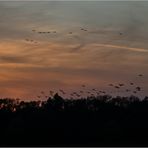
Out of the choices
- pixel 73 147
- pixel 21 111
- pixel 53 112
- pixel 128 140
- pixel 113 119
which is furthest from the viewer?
pixel 21 111

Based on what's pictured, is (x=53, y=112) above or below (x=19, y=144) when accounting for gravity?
above

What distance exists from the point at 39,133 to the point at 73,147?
44.5ft

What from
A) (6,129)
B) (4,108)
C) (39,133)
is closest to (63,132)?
(39,133)

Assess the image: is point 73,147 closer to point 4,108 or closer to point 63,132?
point 63,132

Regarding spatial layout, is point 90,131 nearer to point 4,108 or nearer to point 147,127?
point 147,127

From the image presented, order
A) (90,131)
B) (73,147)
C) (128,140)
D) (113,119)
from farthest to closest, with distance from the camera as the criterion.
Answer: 1. (113,119)
2. (90,131)
3. (128,140)
4. (73,147)

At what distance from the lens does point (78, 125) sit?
10819 centimetres

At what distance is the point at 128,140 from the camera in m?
97.6

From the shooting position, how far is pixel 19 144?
94438 millimetres

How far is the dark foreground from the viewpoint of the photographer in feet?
321

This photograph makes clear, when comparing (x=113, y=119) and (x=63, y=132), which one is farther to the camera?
(x=113, y=119)

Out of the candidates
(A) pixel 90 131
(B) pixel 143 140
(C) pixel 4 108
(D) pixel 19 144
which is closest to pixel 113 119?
(A) pixel 90 131

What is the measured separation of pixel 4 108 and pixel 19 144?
42529 millimetres

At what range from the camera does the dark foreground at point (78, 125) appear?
97.8m
